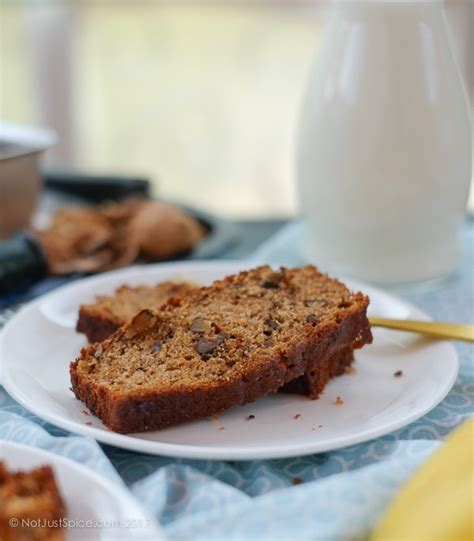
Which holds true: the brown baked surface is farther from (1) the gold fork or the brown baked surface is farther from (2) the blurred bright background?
(2) the blurred bright background

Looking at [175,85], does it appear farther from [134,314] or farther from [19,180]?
[134,314]

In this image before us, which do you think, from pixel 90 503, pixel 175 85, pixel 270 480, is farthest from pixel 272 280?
pixel 175 85

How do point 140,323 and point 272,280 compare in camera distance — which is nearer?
point 140,323

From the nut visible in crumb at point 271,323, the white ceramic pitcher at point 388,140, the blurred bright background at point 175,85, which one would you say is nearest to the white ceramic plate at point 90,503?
the nut visible in crumb at point 271,323

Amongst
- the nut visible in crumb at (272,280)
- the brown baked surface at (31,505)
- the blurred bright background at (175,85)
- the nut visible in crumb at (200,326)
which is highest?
the brown baked surface at (31,505)

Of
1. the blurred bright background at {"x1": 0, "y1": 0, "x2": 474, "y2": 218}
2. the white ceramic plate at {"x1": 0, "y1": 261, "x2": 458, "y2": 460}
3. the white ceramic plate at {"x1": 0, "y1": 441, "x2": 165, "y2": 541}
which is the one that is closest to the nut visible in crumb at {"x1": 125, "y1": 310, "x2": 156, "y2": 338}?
the white ceramic plate at {"x1": 0, "y1": 261, "x2": 458, "y2": 460}

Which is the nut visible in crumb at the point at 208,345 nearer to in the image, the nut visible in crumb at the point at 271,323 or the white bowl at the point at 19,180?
the nut visible in crumb at the point at 271,323
